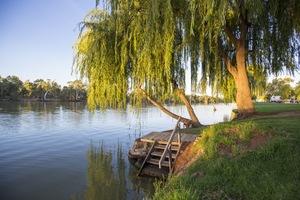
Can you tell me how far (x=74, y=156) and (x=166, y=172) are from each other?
5334mm

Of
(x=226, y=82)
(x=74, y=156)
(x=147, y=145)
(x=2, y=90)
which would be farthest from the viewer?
(x=2, y=90)

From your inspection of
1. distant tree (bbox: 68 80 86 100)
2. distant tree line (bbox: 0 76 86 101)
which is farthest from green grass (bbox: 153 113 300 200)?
distant tree (bbox: 68 80 86 100)

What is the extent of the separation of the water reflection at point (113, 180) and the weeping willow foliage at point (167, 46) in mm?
3073

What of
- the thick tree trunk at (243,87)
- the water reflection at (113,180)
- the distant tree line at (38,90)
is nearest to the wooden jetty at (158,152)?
the water reflection at (113,180)

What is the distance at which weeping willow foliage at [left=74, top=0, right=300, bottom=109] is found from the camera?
374 inches

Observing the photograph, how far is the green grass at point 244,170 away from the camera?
12.5 ft

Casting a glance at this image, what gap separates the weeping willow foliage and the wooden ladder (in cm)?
328

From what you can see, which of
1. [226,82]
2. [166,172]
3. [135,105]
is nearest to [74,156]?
[135,105]

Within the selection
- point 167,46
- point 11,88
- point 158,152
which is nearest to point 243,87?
point 167,46

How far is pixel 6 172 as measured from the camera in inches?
328

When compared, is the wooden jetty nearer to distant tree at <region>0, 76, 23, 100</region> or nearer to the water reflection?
the water reflection

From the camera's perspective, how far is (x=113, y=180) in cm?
777

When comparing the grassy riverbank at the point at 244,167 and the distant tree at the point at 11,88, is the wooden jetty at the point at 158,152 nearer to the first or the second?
the grassy riverbank at the point at 244,167

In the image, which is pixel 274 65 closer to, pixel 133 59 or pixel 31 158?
pixel 133 59
